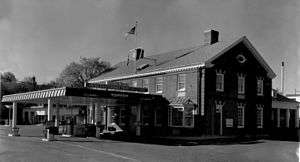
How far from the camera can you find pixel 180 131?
34.8 m

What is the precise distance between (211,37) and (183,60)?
418 cm

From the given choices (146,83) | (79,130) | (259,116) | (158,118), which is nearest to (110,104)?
(146,83)

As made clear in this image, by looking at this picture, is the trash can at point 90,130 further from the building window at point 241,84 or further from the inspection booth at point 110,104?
the building window at point 241,84

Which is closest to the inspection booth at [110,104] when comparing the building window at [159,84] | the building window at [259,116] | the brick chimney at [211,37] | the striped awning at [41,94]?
the striped awning at [41,94]

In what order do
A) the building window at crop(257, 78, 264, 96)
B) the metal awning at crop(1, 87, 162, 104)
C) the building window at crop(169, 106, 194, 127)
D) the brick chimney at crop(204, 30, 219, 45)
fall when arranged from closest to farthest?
the metal awning at crop(1, 87, 162, 104) < the building window at crop(169, 106, 194, 127) < the building window at crop(257, 78, 264, 96) < the brick chimney at crop(204, 30, 219, 45)

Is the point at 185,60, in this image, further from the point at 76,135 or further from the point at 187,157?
the point at 187,157

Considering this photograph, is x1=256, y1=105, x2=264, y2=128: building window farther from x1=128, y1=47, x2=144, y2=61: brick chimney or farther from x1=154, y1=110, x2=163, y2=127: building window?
x1=128, y1=47, x2=144, y2=61: brick chimney

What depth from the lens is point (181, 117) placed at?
35.0 metres

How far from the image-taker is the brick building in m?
33.9

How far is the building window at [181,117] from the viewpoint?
3425 cm

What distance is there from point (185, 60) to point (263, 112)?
864 centimetres

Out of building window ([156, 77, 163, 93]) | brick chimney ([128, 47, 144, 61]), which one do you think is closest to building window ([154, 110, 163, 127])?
building window ([156, 77, 163, 93])

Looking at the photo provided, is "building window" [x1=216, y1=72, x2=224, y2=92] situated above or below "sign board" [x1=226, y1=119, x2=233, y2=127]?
above

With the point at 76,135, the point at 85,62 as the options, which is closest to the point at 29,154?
the point at 76,135
